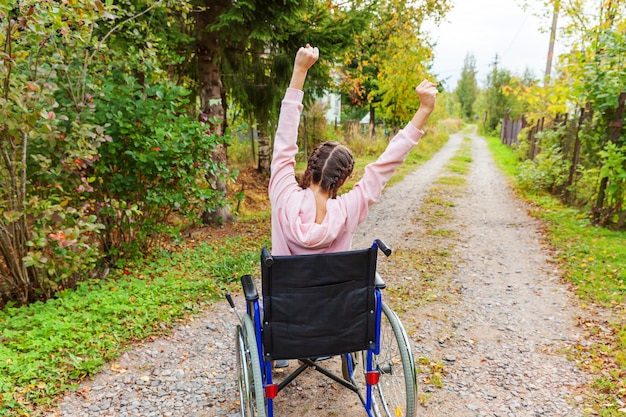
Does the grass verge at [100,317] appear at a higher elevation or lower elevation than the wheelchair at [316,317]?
lower

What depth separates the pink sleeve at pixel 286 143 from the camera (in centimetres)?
202

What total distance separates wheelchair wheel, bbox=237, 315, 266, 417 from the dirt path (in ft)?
1.46

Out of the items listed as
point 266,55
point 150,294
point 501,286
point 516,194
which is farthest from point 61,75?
point 516,194

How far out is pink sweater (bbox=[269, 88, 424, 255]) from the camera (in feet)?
6.64

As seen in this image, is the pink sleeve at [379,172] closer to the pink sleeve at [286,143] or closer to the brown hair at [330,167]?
the brown hair at [330,167]

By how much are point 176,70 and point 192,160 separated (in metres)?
2.78

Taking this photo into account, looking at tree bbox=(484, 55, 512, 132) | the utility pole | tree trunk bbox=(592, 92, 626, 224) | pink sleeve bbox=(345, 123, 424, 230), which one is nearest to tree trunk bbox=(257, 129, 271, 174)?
the utility pole

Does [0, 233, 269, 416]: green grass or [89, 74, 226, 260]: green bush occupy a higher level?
[89, 74, 226, 260]: green bush

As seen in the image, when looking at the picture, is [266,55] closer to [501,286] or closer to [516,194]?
[501,286]

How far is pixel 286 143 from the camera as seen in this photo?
6.72 feet

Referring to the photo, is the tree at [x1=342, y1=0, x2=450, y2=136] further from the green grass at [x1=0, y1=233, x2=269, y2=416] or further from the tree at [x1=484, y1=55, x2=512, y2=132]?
the tree at [x1=484, y1=55, x2=512, y2=132]

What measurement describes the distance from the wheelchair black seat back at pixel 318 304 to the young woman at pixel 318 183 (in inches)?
6.3

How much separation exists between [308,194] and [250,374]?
3.17 feet

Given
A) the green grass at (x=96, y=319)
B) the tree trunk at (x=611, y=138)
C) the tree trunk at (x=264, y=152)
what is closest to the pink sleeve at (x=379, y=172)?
the green grass at (x=96, y=319)
